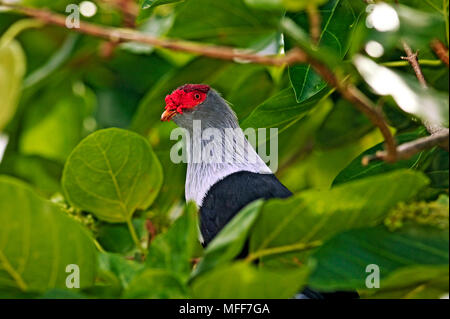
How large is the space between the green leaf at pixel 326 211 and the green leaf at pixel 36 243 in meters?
0.46

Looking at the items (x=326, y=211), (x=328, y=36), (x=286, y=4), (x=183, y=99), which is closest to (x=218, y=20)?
(x=183, y=99)

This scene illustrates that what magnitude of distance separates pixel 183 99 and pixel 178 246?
1407 mm

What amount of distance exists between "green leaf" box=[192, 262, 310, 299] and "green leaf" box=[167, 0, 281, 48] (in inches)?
63.1

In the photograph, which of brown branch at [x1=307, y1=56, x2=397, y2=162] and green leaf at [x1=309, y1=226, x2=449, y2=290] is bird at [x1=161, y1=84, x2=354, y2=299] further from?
brown branch at [x1=307, y1=56, x2=397, y2=162]

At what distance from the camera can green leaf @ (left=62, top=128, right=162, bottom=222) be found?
6.92ft

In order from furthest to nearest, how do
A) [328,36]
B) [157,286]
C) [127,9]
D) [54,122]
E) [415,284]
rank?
[54,122] < [127,9] < [328,36] < [415,284] < [157,286]

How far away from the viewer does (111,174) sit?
2.19 m

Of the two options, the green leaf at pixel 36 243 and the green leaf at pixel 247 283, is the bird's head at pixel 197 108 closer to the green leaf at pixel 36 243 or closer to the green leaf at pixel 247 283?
the green leaf at pixel 36 243

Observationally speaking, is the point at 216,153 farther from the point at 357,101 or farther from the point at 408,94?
the point at 357,101

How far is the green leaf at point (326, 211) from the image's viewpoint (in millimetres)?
1590

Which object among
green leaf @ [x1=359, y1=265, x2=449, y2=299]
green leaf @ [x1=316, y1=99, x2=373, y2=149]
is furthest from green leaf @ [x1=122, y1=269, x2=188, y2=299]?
green leaf @ [x1=316, y1=99, x2=373, y2=149]

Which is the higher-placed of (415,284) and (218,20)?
(218,20)

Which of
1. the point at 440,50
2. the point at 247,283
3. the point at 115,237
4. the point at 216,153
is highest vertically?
the point at 216,153
